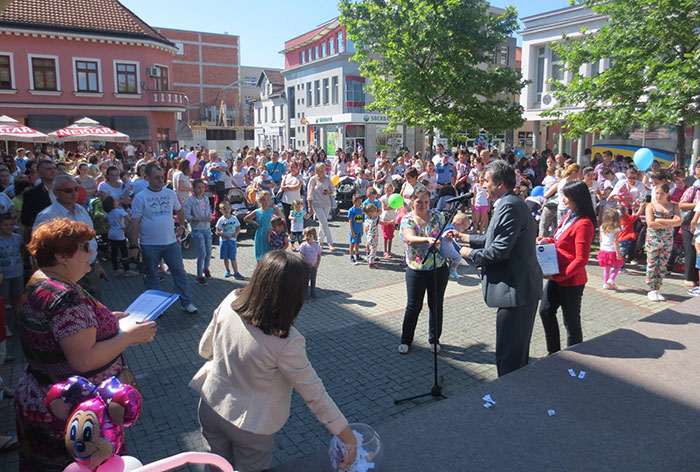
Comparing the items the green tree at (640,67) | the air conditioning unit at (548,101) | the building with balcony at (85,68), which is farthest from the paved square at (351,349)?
the building with balcony at (85,68)

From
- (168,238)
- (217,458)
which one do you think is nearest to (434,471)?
(217,458)

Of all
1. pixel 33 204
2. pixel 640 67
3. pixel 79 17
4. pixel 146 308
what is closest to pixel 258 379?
pixel 146 308

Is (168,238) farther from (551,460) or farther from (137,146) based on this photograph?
(137,146)

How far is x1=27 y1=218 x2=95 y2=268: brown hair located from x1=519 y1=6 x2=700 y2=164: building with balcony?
25083 millimetres

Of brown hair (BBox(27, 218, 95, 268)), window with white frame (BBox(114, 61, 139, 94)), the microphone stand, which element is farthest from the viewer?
window with white frame (BBox(114, 61, 139, 94))

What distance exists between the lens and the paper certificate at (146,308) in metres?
2.94

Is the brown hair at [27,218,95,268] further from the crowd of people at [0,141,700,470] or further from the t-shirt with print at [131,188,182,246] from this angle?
the t-shirt with print at [131,188,182,246]

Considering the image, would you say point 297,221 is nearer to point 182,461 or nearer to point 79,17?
point 182,461

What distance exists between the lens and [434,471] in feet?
9.07

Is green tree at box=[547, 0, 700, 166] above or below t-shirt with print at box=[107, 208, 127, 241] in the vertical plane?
above

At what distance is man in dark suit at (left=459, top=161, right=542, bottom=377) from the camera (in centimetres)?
407

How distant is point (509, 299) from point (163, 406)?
3355 mm

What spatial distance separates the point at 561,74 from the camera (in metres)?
26.9

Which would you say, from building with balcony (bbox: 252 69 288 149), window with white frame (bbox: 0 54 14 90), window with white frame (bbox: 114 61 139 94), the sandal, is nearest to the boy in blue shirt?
the sandal
